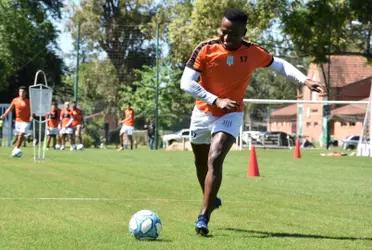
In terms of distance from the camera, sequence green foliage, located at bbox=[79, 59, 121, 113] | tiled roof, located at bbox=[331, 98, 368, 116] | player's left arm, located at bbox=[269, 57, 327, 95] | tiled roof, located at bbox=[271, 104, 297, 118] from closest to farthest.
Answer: player's left arm, located at bbox=[269, 57, 327, 95] → green foliage, located at bbox=[79, 59, 121, 113] → tiled roof, located at bbox=[331, 98, 368, 116] → tiled roof, located at bbox=[271, 104, 297, 118]

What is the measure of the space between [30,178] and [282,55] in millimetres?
36304

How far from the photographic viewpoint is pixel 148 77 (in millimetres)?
65500

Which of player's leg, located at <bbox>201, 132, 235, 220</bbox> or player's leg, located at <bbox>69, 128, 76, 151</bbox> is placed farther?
player's leg, located at <bbox>69, 128, 76, 151</bbox>

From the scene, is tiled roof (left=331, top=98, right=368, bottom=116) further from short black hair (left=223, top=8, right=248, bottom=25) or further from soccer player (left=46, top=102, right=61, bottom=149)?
short black hair (left=223, top=8, right=248, bottom=25)

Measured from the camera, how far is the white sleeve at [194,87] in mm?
7648

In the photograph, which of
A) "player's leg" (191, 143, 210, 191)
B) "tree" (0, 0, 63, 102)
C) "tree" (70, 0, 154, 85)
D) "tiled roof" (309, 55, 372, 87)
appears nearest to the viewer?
"player's leg" (191, 143, 210, 191)

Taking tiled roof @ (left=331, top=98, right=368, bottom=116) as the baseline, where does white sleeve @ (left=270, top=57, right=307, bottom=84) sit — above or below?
below

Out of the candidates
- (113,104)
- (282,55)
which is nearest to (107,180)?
(282,55)

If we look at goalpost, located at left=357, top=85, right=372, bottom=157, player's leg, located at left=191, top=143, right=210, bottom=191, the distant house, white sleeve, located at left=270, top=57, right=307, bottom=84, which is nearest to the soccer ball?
player's leg, located at left=191, top=143, right=210, bottom=191

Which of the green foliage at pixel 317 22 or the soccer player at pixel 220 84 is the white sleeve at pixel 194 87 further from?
the green foliage at pixel 317 22

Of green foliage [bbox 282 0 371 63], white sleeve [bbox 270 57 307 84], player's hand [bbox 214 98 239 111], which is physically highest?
green foliage [bbox 282 0 371 63]

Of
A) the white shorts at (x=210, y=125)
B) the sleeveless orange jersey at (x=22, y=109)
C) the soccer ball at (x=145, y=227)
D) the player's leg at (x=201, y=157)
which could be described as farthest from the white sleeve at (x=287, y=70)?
the sleeveless orange jersey at (x=22, y=109)

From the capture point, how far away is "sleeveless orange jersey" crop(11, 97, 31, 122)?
23.3 meters

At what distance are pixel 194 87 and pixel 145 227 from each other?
1640 mm
